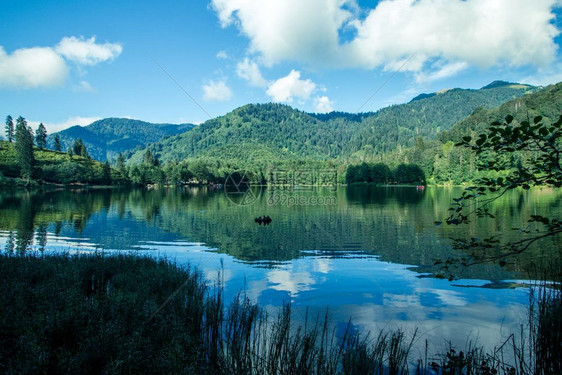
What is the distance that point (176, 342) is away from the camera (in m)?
9.67

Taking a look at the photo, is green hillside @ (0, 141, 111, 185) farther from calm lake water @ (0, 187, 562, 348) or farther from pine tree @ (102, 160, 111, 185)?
calm lake water @ (0, 187, 562, 348)

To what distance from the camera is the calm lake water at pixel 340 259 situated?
15180 millimetres

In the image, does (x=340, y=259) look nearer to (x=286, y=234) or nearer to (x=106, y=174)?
(x=286, y=234)

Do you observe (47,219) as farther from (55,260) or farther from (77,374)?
(77,374)

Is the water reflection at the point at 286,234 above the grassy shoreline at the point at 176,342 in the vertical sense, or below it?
below

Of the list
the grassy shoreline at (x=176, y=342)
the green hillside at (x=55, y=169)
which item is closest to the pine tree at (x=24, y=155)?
the green hillside at (x=55, y=169)

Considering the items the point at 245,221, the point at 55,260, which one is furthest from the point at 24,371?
the point at 245,221

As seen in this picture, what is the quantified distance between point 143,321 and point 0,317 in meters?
3.91

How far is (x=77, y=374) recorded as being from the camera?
7.96 m

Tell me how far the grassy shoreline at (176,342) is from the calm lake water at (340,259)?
2.54 meters

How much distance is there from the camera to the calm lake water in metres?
15.2

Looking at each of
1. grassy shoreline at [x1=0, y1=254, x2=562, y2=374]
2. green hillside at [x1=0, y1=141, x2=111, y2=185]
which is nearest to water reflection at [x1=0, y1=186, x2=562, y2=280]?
grassy shoreline at [x1=0, y1=254, x2=562, y2=374]

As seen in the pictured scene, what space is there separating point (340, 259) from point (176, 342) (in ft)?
62.7

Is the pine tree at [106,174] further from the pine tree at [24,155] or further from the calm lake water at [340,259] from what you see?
the calm lake water at [340,259]
